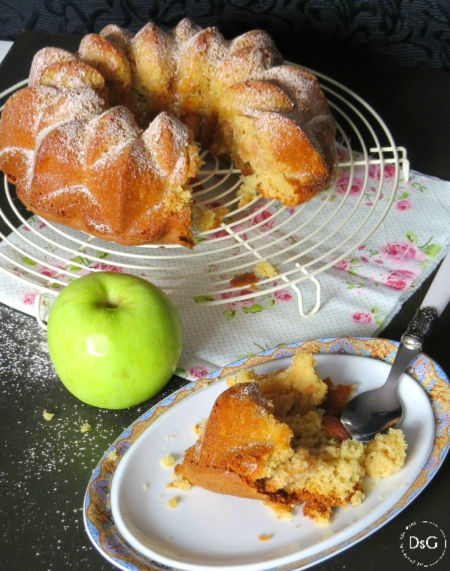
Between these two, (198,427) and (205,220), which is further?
(205,220)

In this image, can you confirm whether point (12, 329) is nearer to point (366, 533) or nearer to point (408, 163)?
point (366, 533)

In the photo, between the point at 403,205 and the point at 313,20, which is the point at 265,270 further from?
the point at 313,20

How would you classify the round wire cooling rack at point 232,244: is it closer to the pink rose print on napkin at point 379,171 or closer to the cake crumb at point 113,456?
the pink rose print on napkin at point 379,171

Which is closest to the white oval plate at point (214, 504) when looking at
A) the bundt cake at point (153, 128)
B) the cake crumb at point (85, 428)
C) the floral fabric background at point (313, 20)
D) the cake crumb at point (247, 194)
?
the cake crumb at point (85, 428)

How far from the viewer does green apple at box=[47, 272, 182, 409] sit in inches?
39.4

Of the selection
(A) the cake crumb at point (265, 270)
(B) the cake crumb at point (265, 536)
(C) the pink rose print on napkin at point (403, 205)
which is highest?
(C) the pink rose print on napkin at point (403, 205)

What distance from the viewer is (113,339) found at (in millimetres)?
994

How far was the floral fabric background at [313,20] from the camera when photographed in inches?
72.6

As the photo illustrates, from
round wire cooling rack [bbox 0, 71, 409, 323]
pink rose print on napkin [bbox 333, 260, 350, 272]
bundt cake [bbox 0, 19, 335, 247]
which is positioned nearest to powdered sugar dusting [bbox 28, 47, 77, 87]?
bundt cake [bbox 0, 19, 335, 247]

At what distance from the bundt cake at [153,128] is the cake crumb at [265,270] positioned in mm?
134

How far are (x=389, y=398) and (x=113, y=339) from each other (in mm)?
410

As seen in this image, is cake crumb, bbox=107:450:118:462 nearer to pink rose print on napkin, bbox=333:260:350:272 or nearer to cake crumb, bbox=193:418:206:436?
cake crumb, bbox=193:418:206:436

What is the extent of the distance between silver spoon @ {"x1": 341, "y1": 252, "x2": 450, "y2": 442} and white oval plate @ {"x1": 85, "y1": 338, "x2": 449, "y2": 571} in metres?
0.02

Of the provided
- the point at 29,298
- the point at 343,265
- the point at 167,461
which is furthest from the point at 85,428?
the point at 343,265
